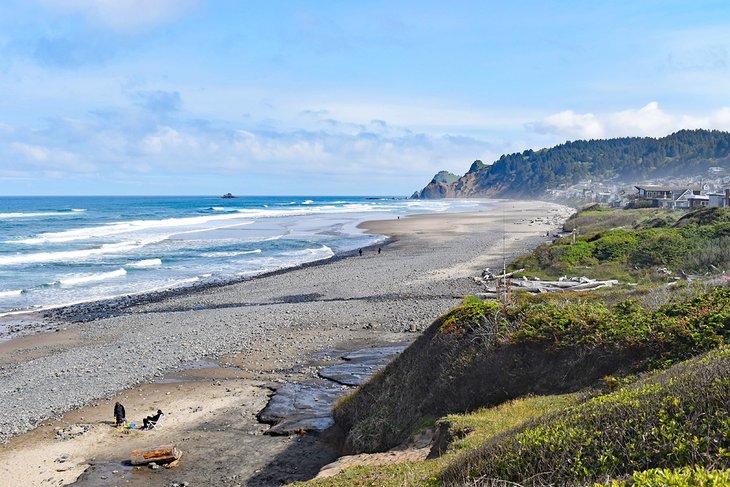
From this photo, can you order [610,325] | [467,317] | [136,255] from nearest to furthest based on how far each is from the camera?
[610,325] → [467,317] → [136,255]

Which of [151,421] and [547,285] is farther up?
[547,285]

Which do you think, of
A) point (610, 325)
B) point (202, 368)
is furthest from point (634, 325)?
point (202, 368)

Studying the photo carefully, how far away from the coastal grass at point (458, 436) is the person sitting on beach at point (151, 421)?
7407mm

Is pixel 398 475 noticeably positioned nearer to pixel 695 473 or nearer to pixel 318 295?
pixel 695 473

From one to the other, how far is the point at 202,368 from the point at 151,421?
5095mm

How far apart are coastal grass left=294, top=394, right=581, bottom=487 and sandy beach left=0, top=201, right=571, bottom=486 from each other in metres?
3.40

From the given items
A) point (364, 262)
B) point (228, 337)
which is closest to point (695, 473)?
point (228, 337)

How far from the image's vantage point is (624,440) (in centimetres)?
614

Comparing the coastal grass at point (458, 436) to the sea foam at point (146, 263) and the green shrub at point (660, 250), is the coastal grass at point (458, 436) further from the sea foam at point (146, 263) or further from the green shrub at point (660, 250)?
the sea foam at point (146, 263)

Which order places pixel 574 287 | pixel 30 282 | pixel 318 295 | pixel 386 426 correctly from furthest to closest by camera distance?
pixel 30 282
pixel 318 295
pixel 574 287
pixel 386 426

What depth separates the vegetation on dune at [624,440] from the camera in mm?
5750

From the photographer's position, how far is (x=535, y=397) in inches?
457

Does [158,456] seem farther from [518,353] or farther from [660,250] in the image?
[660,250]

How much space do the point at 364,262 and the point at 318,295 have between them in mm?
12653
